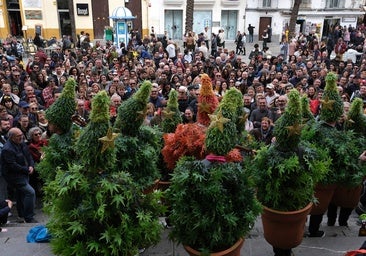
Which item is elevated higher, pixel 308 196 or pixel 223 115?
pixel 223 115

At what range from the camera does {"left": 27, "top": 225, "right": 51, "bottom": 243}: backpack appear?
212 inches

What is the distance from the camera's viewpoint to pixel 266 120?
25.3 feet

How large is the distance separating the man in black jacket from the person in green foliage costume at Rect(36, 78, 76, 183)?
3.54 feet

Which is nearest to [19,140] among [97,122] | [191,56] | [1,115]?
[1,115]

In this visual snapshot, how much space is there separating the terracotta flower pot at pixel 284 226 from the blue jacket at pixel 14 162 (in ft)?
13.2

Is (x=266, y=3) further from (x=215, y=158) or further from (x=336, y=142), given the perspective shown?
(x=215, y=158)

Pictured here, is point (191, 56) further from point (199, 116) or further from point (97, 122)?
point (97, 122)

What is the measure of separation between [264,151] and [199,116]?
0.93 m

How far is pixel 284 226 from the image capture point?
458 centimetres

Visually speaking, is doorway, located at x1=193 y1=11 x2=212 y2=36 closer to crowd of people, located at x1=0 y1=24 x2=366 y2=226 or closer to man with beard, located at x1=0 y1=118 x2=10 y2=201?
crowd of people, located at x1=0 y1=24 x2=366 y2=226

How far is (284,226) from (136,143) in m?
→ 2.13

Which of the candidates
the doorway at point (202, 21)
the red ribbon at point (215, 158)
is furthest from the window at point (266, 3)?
the red ribbon at point (215, 158)

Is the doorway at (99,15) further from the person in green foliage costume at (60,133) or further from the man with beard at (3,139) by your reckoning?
the person in green foliage costume at (60,133)

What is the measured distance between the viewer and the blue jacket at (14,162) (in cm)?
616
